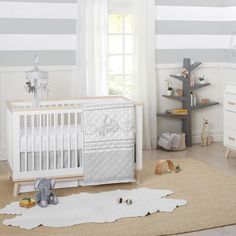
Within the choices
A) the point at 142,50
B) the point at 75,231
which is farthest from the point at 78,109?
the point at 142,50

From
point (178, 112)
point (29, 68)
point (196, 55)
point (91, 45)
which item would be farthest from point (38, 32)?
point (196, 55)

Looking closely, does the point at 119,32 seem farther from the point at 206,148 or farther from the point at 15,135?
the point at 15,135

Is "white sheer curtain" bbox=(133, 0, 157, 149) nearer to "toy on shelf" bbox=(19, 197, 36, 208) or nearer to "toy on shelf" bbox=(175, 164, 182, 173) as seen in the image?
"toy on shelf" bbox=(175, 164, 182, 173)

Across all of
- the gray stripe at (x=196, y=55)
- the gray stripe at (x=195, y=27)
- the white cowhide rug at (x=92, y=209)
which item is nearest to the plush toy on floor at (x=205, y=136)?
the gray stripe at (x=196, y=55)

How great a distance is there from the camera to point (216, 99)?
5.65m

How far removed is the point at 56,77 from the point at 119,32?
35.7 inches

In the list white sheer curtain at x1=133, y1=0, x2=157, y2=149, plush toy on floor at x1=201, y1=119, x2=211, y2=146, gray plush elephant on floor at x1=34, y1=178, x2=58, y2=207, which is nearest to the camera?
gray plush elephant on floor at x1=34, y1=178, x2=58, y2=207

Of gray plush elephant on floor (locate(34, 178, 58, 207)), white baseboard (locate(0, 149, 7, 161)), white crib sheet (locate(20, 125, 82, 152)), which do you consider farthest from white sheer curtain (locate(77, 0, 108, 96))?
gray plush elephant on floor (locate(34, 178, 58, 207))

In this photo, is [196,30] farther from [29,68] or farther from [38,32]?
[29,68]

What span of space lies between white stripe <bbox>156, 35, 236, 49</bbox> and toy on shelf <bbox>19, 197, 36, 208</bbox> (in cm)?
260

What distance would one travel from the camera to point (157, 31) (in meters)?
5.25

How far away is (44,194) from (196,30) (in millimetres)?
3005

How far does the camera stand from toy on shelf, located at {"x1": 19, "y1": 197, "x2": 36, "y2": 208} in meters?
3.28

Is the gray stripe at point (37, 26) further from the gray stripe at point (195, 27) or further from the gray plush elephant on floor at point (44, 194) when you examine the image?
the gray plush elephant on floor at point (44, 194)
